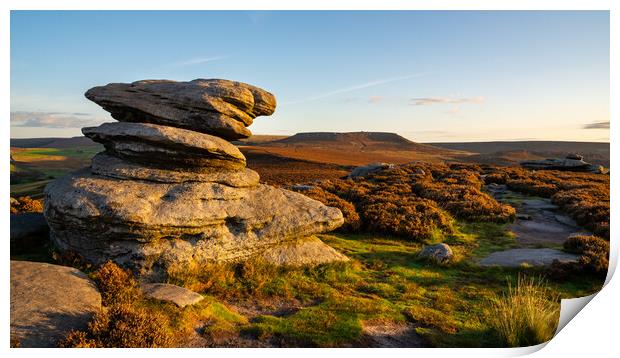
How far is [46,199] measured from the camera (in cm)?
1305

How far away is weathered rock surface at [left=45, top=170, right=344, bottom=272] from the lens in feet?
39.0

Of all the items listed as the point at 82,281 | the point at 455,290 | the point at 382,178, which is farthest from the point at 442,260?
the point at 382,178

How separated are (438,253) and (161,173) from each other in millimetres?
10887

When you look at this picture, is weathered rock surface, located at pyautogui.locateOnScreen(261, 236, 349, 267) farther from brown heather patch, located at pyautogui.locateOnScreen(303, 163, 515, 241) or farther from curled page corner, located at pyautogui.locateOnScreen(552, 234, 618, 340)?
curled page corner, located at pyautogui.locateOnScreen(552, 234, 618, 340)

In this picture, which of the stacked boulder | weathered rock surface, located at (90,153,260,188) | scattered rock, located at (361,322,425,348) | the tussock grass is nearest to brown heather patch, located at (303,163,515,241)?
the stacked boulder

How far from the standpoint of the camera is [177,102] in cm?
1459

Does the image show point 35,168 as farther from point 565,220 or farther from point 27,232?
point 565,220

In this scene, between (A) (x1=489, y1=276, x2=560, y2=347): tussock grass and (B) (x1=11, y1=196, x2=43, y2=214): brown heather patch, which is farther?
(B) (x1=11, y1=196, x2=43, y2=214): brown heather patch

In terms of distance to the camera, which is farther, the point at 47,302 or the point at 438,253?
the point at 438,253

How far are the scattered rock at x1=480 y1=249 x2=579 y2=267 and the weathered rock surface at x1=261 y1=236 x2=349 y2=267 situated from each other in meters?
6.05

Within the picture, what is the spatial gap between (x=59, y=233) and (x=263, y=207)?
6.63 m

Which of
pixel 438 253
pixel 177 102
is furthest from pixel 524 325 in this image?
pixel 177 102

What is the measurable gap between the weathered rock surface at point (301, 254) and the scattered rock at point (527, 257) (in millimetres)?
6046
